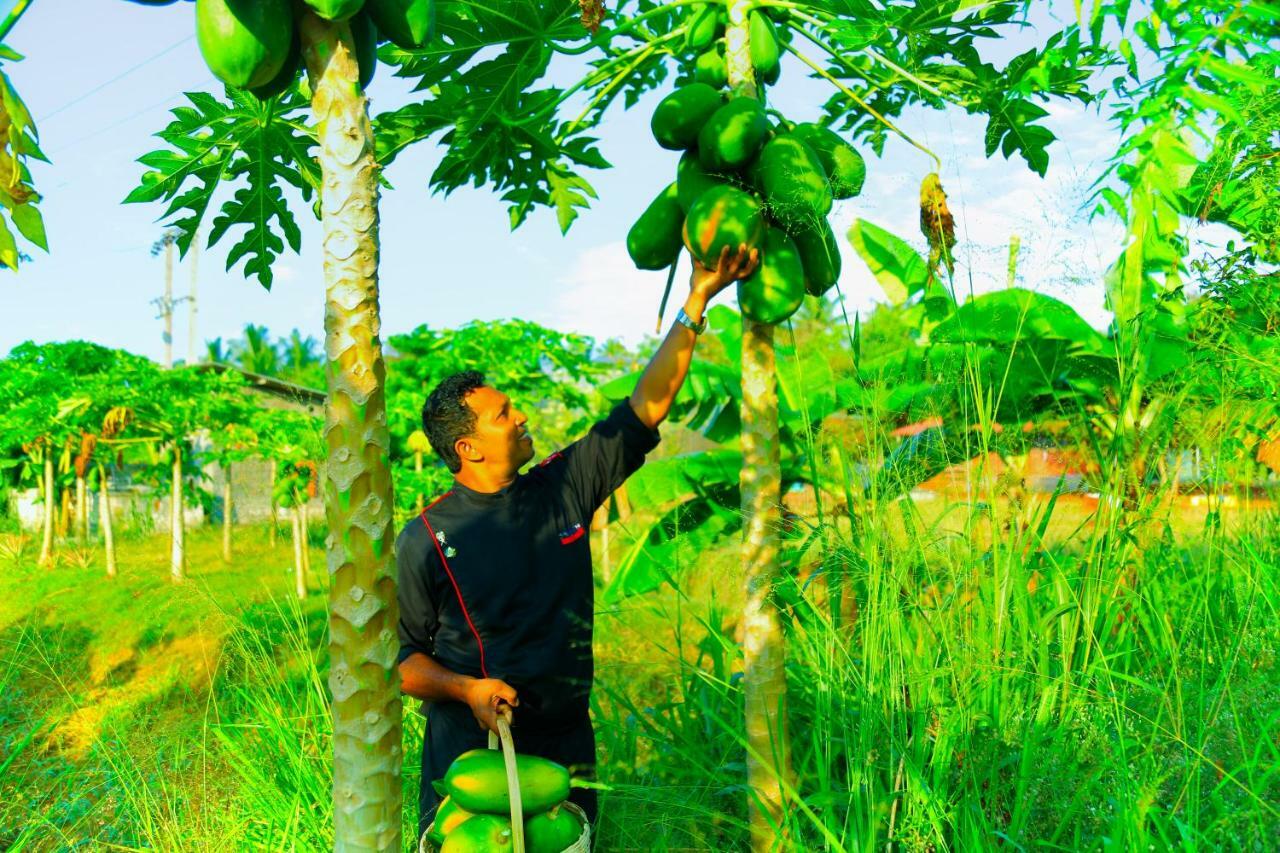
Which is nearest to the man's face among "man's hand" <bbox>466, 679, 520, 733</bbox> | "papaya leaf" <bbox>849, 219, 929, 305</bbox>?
"man's hand" <bbox>466, 679, 520, 733</bbox>

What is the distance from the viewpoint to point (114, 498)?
20.5 meters

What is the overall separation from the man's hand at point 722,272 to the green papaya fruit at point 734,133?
237 millimetres

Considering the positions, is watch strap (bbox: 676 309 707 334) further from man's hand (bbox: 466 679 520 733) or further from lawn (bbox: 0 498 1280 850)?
man's hand (bbox: 466 679 520 733)

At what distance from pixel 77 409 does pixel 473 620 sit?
1164 centimetres

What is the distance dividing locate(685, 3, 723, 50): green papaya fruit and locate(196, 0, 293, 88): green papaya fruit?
1383 mm

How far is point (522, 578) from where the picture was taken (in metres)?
2.75

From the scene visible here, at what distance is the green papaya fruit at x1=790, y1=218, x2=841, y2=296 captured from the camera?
7.74ft

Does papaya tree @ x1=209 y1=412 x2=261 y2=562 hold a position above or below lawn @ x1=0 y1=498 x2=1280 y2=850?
above

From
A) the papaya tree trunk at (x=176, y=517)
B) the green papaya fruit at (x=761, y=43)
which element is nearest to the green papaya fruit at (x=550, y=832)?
the green papaya fruit at (x=761, y=43)

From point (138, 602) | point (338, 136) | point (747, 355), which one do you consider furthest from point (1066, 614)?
point (138, 602)

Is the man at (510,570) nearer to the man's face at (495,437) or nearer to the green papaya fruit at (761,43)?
the man's face at (495,437)

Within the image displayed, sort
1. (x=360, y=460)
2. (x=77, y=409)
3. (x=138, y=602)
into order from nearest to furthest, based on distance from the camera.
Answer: (x=360, y=460), (x=138, y=602), (x=77, y=409)

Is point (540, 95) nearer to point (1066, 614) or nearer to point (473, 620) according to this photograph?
point (473, 620)

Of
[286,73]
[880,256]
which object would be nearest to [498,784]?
[286,73]
